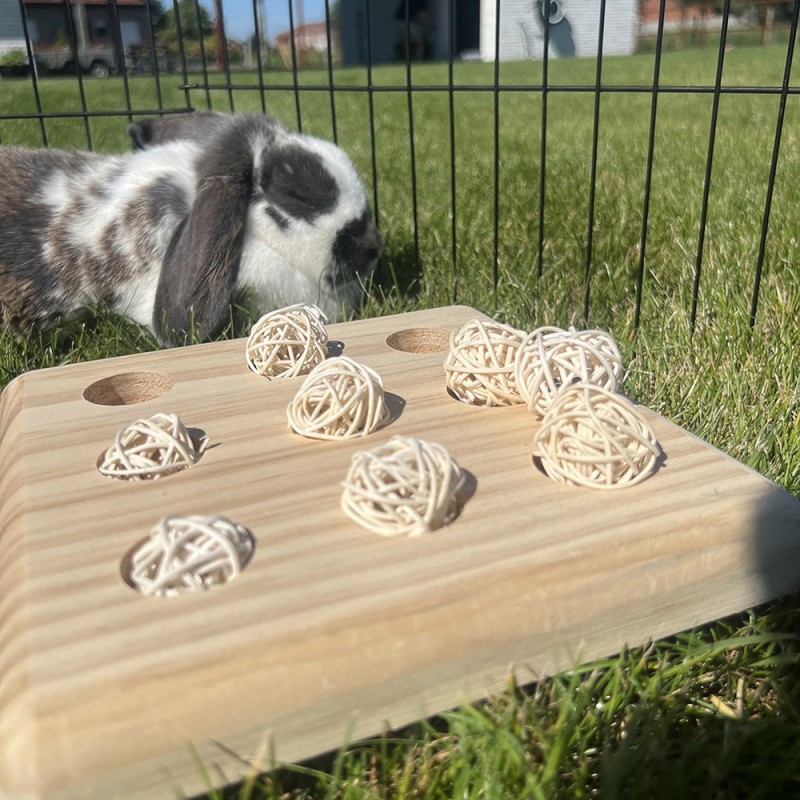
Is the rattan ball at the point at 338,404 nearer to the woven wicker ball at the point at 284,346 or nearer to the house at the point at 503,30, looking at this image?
the woven wicker ball at the point at 284,346

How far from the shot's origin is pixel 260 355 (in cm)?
95

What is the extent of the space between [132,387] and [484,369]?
423mm

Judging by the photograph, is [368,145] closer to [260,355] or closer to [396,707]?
[260,355]

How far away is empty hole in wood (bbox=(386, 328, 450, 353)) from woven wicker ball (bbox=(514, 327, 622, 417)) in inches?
9.5

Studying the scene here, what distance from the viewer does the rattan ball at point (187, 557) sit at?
Answer: 1.97 ft

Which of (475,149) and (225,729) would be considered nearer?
(225,729)

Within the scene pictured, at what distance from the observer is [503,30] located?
10.4 metres

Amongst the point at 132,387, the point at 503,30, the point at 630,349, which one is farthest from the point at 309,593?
the point at 503,30

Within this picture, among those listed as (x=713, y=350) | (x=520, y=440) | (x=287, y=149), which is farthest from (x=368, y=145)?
(x=520, y=440)

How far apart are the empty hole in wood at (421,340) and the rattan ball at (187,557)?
19.1 inches

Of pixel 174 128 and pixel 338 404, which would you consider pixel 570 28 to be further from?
pixel 338 404

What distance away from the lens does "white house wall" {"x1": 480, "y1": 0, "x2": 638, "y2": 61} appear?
10.4 metres

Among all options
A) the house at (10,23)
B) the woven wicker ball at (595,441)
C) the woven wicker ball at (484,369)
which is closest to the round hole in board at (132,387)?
the woven wicker ball at (484,369)

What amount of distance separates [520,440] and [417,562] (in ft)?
0.72
